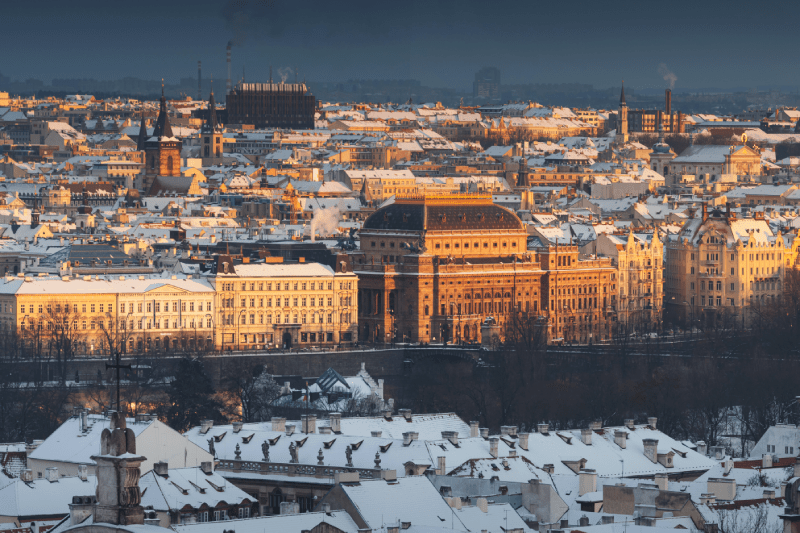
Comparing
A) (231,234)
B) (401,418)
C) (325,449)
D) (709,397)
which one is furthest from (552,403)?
(231,234)

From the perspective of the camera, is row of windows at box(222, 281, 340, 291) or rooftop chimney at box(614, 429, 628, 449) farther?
row of windows at box(222, 281, 340, 291)

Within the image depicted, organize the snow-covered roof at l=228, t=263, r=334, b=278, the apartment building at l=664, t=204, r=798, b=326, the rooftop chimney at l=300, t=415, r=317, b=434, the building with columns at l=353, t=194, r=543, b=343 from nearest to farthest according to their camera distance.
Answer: the rooftop chimney at l=300, t=415, r=317, b=434 < the snow-covered roof at l=228, t=263, r=334, b=278 < the building with columns at l=353, t=194, r=543, b=343 < the apartment building at l=664, t=204, r=798, b=326

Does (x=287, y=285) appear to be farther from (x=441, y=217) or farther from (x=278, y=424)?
(x=278, y=424)

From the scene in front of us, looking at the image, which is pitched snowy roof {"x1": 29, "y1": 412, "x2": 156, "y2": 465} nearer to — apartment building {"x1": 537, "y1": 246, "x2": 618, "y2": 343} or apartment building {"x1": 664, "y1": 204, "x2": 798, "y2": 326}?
apartment building {"x1": 537, "y1": 246, "x2": 618, "y2": 343}

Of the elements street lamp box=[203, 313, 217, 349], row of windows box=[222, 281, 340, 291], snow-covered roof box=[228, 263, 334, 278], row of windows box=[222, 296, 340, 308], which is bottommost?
street lamp box=[203, 313, 217, 349]

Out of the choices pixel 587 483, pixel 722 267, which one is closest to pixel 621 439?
pixel 587 483

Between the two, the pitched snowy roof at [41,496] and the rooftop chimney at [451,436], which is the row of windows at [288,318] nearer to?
the rooftop chimney at [451,436]

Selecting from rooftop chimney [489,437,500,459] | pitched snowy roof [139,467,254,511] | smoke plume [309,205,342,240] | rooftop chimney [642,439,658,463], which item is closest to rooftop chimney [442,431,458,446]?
rooftop chimney [489,437,500,459]
